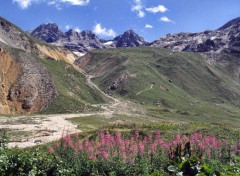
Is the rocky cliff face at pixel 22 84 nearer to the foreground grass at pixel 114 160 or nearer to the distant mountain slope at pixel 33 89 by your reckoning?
the distant mountain slope at pixel 33 89

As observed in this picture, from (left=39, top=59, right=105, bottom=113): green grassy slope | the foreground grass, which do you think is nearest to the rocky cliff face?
(left=39, top=59, right=105, bottom=113): green grassy slope

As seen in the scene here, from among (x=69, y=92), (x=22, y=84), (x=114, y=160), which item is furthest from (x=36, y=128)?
(x=114, y=160)

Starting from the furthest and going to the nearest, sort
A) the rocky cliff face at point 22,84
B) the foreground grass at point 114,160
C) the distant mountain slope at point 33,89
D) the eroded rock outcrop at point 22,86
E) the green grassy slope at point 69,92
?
the green grassy slope at point 69,92
the distant mountain slope at point 33,89
the rocky cliff face at point 22,84
the eroded rock outcrop at point 22,86
the foreground grass at point 114,160

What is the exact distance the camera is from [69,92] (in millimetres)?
135625

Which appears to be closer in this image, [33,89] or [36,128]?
[36,128]

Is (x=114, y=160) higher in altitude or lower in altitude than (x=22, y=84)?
lower

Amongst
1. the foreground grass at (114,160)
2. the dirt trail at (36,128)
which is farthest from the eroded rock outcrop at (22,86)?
the foreground grass at (114,160)

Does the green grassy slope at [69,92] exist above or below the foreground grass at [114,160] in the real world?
above

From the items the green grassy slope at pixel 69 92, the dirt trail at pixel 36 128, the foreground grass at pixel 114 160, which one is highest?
the green grassy slope at pixel 69 92

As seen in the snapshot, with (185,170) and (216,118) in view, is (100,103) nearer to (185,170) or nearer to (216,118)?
(216,118)

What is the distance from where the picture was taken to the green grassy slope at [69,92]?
117m

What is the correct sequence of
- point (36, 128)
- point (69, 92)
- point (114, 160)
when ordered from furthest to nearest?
1. point (69, 92)
2. point (36, 128)
3. point (114, 160)

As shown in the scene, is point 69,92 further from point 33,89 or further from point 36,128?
point 36,128

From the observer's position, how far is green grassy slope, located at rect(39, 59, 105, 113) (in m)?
117
